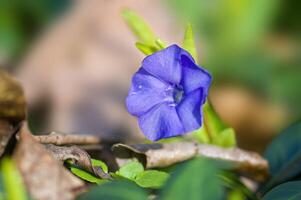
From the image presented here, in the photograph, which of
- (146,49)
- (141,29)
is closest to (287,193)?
(146,49)

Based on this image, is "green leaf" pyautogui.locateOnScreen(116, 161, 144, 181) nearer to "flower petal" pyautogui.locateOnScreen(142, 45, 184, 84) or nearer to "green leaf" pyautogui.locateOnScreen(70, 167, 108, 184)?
"green leaf" pyautogui.locateOnScreen(70, 167, 108, 184)

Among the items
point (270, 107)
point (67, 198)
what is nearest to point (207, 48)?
point (270, 107)

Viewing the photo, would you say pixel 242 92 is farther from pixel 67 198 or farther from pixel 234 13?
pixel 67 198

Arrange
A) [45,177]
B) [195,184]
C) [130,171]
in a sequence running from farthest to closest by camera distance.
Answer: [130,171] < [45,177] < [195,184]

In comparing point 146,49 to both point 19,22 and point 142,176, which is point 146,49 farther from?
point 19,22

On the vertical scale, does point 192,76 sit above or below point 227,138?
above

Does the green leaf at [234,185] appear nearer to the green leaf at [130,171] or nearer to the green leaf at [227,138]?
the green leaf at [227,138]
